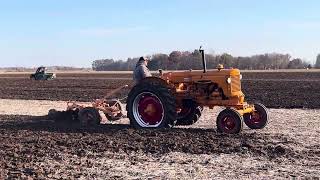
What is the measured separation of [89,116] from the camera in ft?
42.6

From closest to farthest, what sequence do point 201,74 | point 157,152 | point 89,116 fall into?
point 157,152
point 201,74
point 89,116

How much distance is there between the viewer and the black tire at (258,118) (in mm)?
12023

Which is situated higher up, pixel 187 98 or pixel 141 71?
pixel 141 71

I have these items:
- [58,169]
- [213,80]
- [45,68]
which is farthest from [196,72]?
[45,68]

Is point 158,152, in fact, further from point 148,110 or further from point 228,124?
point 148,110

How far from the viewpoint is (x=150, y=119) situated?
12250mm

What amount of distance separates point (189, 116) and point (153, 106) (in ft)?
3.65

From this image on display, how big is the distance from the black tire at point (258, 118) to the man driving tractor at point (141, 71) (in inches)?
98.4

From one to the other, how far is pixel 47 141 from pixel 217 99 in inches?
151

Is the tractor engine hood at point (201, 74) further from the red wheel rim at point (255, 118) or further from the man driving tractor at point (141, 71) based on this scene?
the red wheel rim at point (255, 118)

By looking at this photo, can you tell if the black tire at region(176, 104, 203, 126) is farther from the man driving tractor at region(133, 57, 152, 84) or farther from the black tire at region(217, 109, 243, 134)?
the black tire at region(217, 109, 243, 134)

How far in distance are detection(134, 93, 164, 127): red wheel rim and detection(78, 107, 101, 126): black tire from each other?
1126 mm

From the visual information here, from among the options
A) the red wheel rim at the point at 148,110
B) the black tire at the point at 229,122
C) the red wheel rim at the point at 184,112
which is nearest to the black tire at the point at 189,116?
the red wheel rim at the point at 184,112

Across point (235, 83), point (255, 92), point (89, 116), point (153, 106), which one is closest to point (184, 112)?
point (153, 106)
